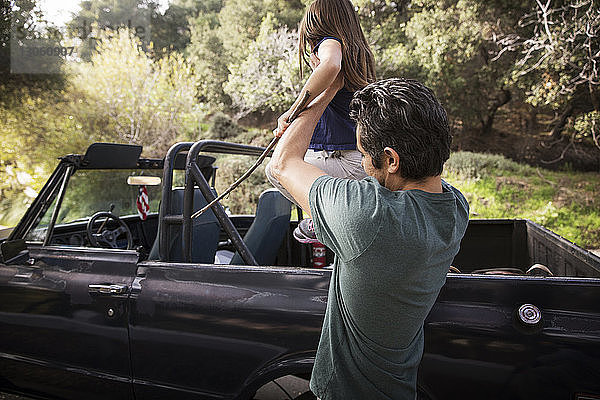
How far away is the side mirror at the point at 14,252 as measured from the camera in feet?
8.27

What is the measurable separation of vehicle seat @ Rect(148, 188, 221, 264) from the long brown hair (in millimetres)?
1101

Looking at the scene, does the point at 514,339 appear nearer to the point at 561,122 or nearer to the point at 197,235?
the point at 197,235

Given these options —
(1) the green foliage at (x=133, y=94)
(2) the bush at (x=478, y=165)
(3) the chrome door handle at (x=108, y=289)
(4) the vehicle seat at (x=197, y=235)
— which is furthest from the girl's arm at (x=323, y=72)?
(1) the green foliage at (x=133, y=94)

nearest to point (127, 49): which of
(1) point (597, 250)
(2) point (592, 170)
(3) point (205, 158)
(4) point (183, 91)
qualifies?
(4) point (183, 91)

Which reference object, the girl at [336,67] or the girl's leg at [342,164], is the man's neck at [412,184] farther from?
the girl's leg at [342,164]

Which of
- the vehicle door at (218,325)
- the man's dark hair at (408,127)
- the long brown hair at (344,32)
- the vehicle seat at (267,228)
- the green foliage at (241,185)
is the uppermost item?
the long brown hair at (344,32)

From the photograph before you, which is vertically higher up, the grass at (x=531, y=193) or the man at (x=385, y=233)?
the man at (x=385, y=233)

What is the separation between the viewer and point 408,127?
1.10 m

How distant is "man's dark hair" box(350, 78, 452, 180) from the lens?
3.60 ft

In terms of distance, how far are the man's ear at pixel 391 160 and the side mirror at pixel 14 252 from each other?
2.28 m

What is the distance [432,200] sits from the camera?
3.75ft

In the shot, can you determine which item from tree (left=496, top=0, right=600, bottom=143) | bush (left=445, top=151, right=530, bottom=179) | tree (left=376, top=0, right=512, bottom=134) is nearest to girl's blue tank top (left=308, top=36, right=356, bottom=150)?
tree (left=496, top=0, right=600, bottom=143)

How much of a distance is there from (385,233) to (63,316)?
77.1 inches

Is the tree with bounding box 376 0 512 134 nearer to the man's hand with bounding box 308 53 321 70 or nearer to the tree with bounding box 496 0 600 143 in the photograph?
the tree with bounding box 496 0 600 143
